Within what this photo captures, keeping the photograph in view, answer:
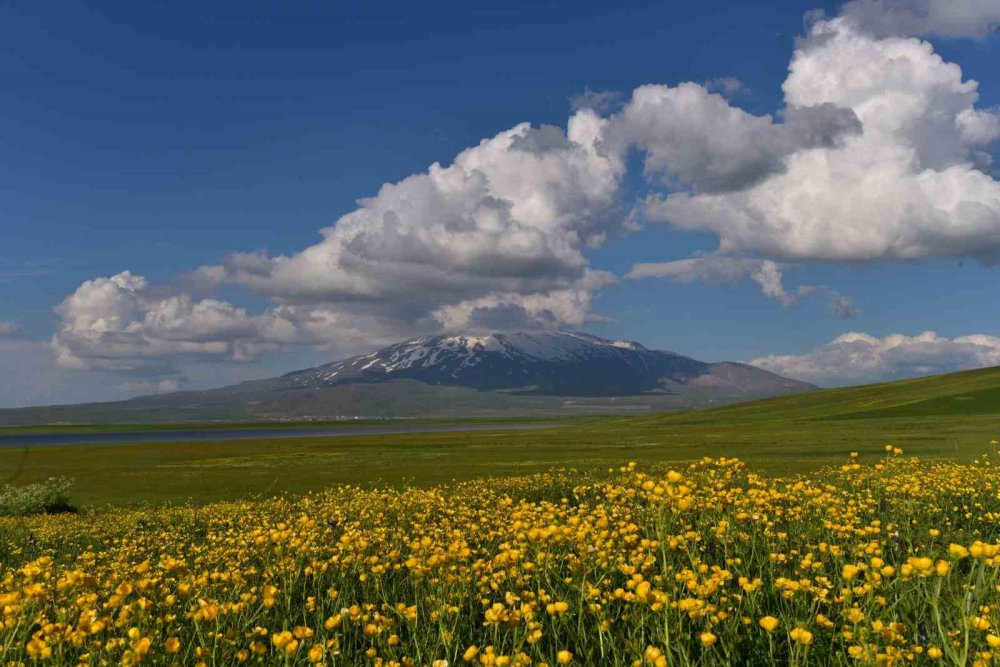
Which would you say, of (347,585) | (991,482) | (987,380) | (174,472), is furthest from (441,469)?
(987,380)

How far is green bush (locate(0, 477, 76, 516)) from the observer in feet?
106

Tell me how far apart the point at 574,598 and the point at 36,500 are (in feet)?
120

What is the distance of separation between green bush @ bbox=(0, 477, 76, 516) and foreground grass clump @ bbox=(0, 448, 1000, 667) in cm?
2758

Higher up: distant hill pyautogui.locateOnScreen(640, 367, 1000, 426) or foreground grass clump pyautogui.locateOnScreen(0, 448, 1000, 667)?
foreground grass clump pyautogui.locateOnScreen(0, 448, 1000, 667)

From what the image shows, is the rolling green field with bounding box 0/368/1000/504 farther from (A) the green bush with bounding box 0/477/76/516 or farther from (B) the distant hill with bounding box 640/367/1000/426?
(A) the green bush with bounding box 0/477/76/516

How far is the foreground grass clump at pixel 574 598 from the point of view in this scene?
4.17 meters

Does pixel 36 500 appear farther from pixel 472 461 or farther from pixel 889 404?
pixel 889 404

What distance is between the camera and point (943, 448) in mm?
49625

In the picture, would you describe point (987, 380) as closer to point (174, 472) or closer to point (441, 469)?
point (441, 469)

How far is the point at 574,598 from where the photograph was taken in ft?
19.8

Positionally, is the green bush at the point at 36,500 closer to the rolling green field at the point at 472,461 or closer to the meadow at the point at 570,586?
the rolling green field at the point at 472,461

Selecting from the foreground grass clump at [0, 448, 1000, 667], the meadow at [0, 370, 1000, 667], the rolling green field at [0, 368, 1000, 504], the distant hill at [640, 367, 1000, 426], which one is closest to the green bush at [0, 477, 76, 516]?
the rolling green field at [0, 368, 1000, 504]

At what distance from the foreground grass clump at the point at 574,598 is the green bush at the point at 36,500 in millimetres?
27579

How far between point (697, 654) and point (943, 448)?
55.6m
